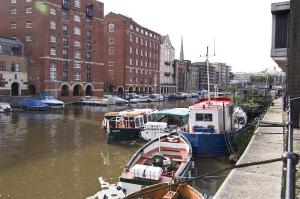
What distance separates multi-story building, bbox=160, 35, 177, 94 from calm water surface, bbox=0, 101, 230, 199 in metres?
90.9

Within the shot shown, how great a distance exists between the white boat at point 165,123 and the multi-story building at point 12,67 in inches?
1586

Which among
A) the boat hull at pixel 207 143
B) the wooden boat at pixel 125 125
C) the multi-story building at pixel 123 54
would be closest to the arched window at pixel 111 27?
the multi-story building at pixel 123 54

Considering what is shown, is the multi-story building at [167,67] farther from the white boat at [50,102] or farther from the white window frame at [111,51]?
the white boat at [50,102]

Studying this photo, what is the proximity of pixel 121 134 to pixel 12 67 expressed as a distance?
4429 cm

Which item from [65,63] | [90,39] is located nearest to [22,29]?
[65,63]

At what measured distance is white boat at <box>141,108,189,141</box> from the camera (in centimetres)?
2547

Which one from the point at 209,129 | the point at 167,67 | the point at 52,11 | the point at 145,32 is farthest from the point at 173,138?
the point at 167,67

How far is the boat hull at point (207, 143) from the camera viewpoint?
66.2 feet

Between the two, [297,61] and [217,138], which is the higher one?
[297,61]

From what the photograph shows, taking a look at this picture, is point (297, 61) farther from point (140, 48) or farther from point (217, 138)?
point (140, 48)

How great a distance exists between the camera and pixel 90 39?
259ft

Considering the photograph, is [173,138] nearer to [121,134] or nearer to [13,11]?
[121,134]

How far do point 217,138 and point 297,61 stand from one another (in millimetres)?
6468

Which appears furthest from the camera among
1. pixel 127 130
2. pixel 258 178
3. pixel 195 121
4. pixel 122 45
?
pixel 122 45
